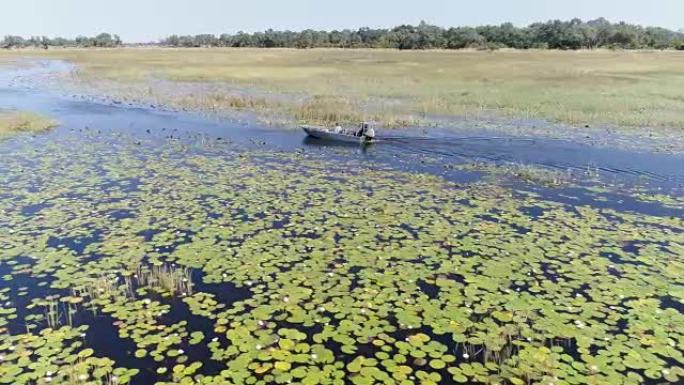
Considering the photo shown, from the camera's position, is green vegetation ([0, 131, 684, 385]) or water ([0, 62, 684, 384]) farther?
water ([0, 62, 684, 384])

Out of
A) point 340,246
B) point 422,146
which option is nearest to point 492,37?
point 422,146

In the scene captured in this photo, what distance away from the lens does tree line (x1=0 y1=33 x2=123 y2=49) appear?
561ft

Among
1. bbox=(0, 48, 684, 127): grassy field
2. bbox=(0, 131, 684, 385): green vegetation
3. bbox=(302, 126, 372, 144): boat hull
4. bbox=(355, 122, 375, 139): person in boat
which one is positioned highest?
bbox=(0, 48, 684, 127): grassy field

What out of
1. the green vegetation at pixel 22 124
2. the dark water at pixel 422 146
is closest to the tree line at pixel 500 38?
the dark water at pixel 422 146

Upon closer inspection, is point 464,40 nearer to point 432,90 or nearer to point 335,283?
point 432,90

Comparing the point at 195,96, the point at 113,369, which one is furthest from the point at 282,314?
the point at 195,96

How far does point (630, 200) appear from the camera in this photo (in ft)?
54.2

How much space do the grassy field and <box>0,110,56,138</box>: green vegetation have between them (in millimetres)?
9872

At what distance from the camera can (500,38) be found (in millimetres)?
110188

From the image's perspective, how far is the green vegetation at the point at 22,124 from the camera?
25672mm

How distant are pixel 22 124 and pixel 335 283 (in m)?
23.5

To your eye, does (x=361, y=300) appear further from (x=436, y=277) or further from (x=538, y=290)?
(x=538, y=290)

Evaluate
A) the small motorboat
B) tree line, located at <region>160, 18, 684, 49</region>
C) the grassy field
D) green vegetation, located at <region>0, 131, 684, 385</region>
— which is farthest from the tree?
green vegetation, located at <region>0, 131, 684, 385</region>

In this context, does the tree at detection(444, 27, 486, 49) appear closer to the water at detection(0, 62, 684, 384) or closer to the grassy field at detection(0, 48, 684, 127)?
the grassy field at detection(0, 48, 684, 127)
